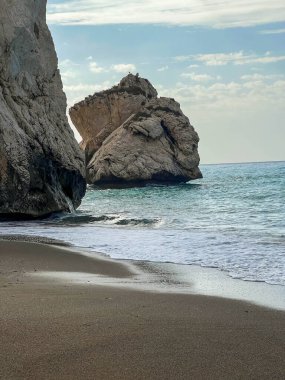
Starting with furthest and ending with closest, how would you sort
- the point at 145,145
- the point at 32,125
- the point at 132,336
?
1. the point at 145,145
2. the point at 32,125
3. the point at 132,336

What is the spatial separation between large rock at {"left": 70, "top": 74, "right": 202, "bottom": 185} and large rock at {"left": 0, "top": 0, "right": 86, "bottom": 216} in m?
39.1

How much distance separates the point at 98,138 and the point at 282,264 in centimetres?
7017

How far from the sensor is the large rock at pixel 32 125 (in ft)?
68.3

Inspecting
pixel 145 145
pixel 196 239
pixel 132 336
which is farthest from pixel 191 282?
pixel 145 145

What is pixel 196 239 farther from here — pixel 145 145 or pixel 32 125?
pixel 145 145

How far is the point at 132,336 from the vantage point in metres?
4.16

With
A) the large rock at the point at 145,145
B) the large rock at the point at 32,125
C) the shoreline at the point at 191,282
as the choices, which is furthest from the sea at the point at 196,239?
the large rock at the point at 145,145

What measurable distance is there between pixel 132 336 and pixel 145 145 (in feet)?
212

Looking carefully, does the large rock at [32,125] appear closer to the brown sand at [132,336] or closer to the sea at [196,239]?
the sea at [196,239]

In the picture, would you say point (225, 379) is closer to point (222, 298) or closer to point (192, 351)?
point (192, 351)

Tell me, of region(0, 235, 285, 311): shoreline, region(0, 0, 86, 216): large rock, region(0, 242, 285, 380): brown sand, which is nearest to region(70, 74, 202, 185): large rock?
region(0, 0, 86, 216): large rock

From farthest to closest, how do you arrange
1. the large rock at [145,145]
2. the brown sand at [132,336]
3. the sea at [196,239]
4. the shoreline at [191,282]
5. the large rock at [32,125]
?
1. the large rock at [145,145]
2. the large rock at [32,125]
3. the sea at [196,239]
4. the shoreline at [191,282]
5. the brown sand at [132,336]

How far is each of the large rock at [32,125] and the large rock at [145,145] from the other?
128 feet

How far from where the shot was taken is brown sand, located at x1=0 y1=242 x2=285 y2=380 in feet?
11.2
